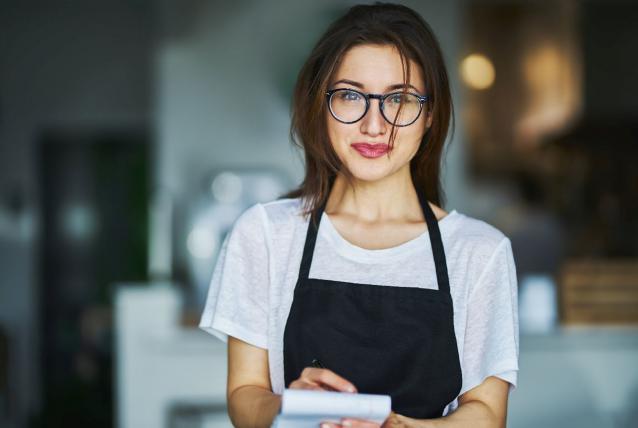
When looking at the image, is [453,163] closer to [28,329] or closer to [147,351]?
[147,351]

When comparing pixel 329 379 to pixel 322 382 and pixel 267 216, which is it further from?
pixel 267 216

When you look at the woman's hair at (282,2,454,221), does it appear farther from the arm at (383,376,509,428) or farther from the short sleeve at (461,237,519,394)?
the arm at (383,376,509,428)

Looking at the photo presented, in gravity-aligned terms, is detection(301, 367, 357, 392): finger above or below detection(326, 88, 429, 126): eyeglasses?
below

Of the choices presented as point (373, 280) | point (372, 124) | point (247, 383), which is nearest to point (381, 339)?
point (373, 280)

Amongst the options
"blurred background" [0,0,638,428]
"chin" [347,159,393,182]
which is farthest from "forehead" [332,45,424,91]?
"blurred background" [0,0,638,428]

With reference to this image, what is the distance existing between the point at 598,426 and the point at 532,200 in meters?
3.33

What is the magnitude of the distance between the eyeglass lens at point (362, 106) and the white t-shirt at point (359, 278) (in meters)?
0.21

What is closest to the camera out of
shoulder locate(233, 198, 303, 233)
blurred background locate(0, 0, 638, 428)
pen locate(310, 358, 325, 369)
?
pen locate(310, 358, 325, 369)

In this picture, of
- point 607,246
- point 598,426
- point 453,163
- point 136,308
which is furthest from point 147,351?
point 607,246

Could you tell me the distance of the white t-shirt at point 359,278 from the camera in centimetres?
130

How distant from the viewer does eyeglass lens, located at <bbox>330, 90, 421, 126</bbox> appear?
127 centimetres

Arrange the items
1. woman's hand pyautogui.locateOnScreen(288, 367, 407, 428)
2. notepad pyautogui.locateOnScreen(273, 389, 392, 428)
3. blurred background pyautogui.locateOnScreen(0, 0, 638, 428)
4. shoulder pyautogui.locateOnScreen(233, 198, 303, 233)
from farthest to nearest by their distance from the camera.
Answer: blurred background pyautogui.locateOnScreen(0, 0, 638, 428), shoulder pyautogui.locateOnScreen(233, 198, 303, 233), woman's hand pyautogui.locateOnScreen(288, 367, 407, 428), notepad pyautogui.locateOnScreen(273, 389, 392, 428)

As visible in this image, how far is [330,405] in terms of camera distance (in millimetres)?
1015

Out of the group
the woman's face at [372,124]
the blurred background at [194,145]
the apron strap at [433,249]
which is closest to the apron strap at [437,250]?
the apron strap at [433,249]
